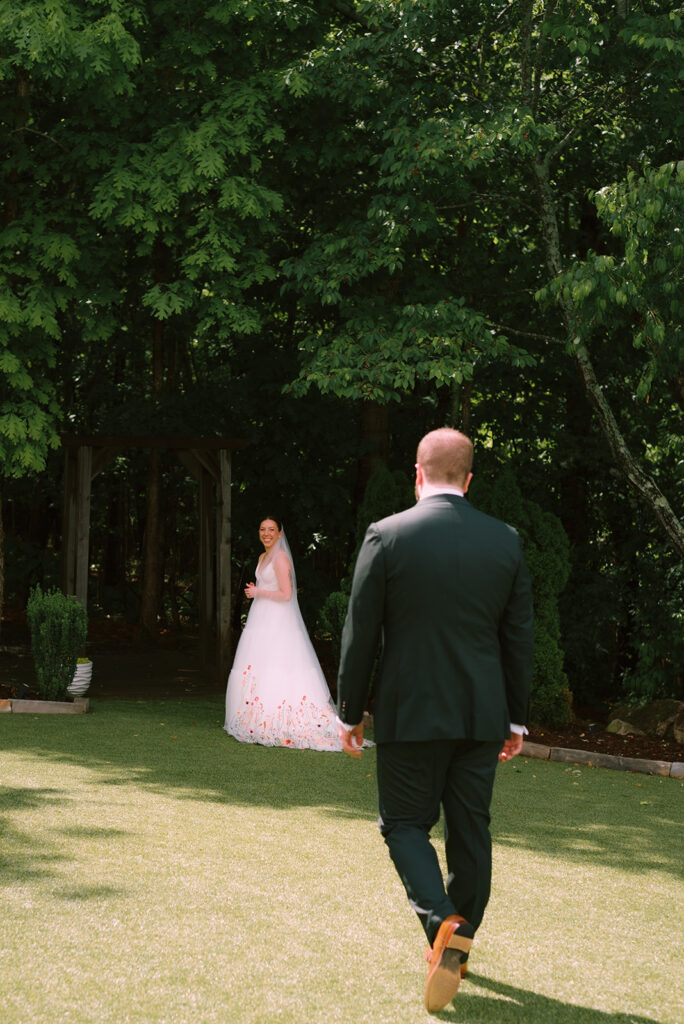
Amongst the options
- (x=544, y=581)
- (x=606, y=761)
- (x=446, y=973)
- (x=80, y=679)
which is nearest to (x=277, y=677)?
(x=80, y=679)

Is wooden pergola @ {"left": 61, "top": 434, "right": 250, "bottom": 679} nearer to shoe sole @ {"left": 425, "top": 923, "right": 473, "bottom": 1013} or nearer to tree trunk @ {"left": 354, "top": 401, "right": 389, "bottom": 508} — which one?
tree trunk @ {"left": 354, "top": 401, "right": 389, "bottom": 508}

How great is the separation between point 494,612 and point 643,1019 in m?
1.50

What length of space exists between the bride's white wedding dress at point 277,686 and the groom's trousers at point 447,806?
5.94 meters

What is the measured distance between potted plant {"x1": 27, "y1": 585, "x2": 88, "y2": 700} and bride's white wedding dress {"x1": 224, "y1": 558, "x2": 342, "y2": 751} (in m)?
1.93

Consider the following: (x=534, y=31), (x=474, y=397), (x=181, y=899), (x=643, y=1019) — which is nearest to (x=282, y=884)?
(x=181, y=899)

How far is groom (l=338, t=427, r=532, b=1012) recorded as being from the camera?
3.87m

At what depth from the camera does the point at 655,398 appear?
13289mm

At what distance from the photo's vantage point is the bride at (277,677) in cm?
997

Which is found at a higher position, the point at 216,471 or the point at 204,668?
the point at 216,471

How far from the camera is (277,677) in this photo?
1026 centimetres

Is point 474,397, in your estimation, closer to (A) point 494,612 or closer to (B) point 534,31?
(B) point 534,31

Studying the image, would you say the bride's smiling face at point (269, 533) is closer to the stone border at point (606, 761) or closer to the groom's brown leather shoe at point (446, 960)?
the stone border at point (606, 761)

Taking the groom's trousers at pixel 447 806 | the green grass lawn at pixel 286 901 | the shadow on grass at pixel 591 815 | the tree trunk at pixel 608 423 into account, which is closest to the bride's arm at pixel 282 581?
the green grass lawn at pixel 286 901

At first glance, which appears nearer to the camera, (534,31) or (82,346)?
(534,31)
